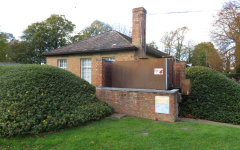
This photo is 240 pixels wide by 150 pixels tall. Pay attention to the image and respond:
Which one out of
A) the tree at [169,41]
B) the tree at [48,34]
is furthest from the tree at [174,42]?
the tree at [48,34]

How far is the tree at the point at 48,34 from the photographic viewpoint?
32.9 metres

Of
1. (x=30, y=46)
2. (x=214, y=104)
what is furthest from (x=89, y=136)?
(x=30, y=46)

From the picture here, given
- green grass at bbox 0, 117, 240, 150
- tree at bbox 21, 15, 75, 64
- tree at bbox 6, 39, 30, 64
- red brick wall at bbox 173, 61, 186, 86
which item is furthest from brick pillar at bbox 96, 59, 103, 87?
tree at bbox 6, 39, 30, 64

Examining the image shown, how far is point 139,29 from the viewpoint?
37.1 feet

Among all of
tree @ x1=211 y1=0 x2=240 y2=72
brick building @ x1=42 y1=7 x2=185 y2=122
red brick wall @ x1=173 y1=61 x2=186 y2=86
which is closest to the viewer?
A: brick building @ x1=42 y1=7 x2=185 y2=122

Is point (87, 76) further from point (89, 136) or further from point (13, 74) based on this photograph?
point (89, 136)

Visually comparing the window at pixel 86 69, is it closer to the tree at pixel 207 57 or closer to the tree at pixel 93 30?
the tree at pixel 207 57

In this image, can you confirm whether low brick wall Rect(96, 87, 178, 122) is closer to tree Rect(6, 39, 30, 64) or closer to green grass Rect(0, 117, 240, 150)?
green grass Rect(0, 117, 240, 150)

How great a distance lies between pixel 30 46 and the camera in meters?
35.0

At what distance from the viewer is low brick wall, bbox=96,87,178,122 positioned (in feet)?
20.2

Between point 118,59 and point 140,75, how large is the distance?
5336 mm

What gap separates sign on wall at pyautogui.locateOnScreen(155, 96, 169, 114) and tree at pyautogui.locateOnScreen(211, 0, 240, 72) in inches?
808

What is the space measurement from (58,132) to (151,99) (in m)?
3.53


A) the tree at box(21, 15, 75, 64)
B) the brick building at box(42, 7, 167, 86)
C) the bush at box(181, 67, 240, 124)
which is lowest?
the bush at box(181, 67, 240, 124)
